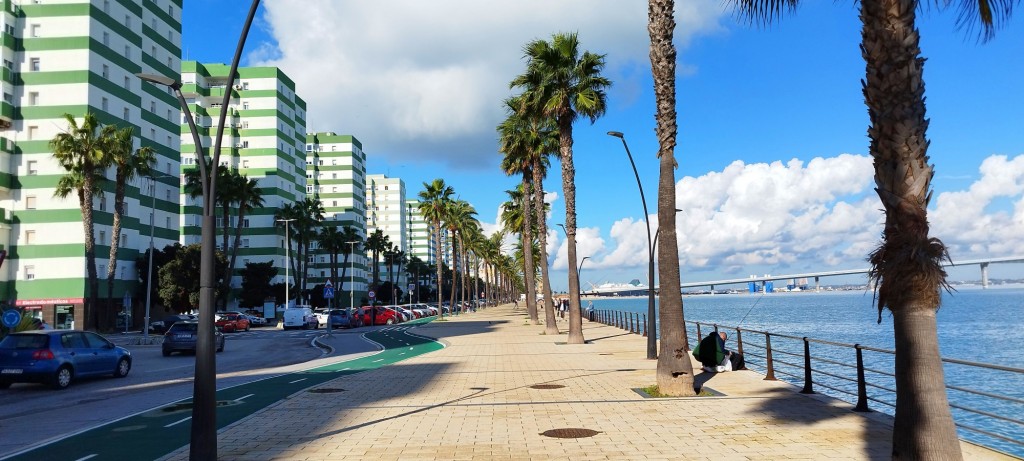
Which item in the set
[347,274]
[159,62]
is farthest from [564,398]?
[347,274]

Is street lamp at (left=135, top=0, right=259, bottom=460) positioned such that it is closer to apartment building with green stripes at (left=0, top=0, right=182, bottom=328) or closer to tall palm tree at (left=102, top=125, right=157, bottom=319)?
tall palm tree at (left=102, top=125, right=157, bottom=319)

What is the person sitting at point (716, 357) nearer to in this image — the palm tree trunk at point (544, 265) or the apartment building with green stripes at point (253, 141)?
the palm tree trunk at point (544, 265)

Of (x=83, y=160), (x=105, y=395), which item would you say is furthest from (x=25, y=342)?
(x=83, y=160)

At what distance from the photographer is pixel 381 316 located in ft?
195

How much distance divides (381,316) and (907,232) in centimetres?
5492

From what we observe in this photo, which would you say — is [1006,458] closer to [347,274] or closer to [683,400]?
[683,400]

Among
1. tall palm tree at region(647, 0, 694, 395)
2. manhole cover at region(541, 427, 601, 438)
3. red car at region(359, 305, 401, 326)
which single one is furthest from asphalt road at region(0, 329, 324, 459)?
red car at region(359, 305, 401, 326)

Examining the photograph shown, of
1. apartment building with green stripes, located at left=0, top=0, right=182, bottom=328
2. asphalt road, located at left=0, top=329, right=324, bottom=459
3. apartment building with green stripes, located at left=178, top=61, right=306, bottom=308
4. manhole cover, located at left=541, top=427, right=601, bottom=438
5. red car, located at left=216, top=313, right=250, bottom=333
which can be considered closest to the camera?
manhole cover, located at left=541, top=427, right=601, bottom=438

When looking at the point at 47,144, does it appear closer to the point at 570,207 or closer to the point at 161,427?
the point at 570,207

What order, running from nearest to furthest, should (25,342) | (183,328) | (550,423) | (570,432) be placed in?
(570,432)
(550,423)
(25,342)
(183,328)

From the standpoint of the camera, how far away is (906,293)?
21.7 feet

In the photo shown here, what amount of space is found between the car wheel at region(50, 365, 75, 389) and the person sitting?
15.5m

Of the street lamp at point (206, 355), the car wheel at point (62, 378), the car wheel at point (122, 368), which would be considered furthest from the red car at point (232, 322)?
the street lamp at point (206, 355)

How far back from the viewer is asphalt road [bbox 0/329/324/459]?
1219 cm
